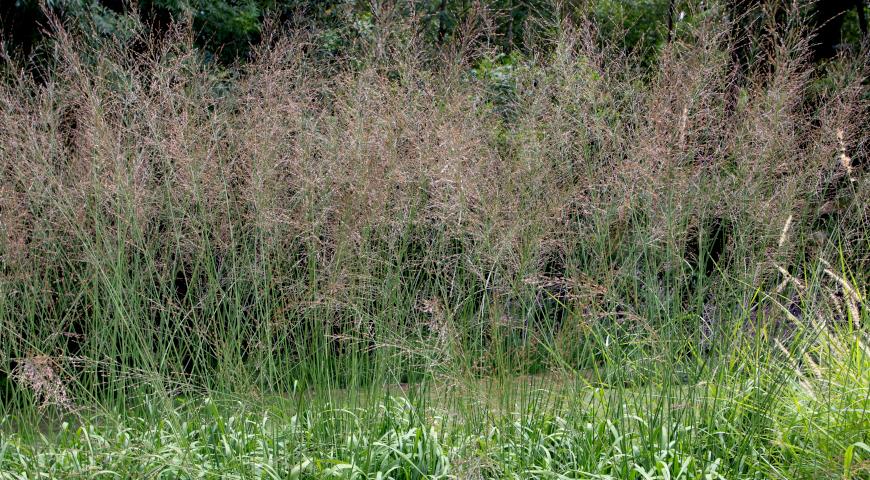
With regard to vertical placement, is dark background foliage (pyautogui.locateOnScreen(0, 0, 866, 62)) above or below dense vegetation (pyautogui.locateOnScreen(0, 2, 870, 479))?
above

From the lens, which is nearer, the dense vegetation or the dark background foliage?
the dense vegetation

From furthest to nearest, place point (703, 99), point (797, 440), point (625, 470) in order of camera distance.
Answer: point (703, 99) < point (797, 440) < point (625, 470)

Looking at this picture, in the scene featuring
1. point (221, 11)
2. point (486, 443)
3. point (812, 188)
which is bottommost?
point (486, 443)

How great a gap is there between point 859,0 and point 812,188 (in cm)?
603

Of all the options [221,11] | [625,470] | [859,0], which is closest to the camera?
[625,470]

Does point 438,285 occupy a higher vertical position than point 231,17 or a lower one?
lower

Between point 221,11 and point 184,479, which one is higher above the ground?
point 221,11

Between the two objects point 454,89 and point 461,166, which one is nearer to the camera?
point 461,166

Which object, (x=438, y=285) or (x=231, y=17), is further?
(x=231, y=17)

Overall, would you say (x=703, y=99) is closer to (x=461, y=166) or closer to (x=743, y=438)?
(x=461, y=166)

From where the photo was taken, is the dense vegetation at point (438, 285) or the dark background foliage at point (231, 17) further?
the dark background foliage at point (231, 17)

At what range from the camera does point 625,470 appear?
3.14 meters

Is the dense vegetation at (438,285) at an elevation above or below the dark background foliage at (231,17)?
below

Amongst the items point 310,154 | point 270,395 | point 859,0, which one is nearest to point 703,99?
point 310,154
